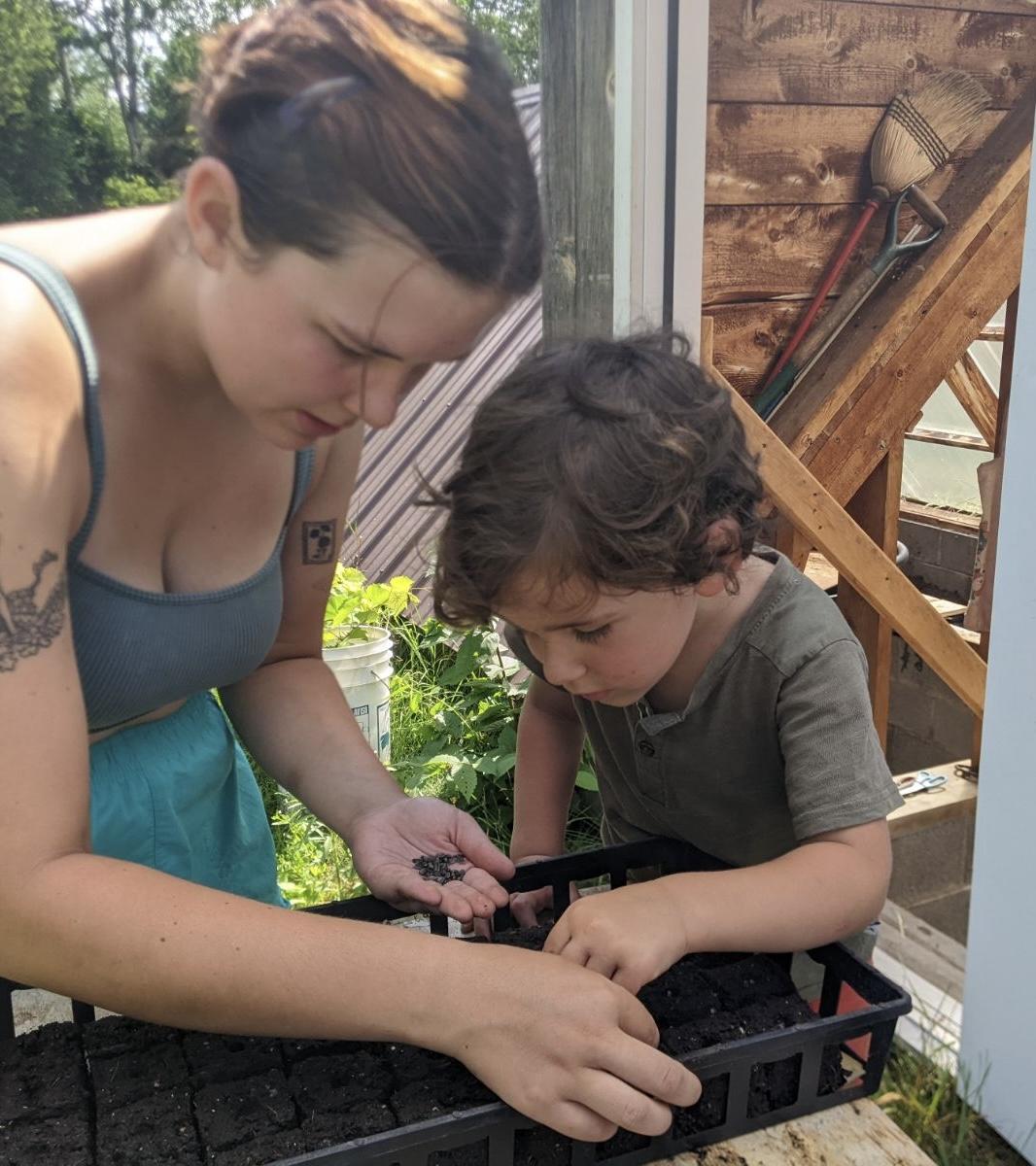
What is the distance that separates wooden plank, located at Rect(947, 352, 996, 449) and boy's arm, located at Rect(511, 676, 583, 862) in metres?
2.24

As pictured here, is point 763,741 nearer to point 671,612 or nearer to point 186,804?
point 671,612

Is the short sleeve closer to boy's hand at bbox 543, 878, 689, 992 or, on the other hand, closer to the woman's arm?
boy's hand at bbox 543, 878, 689, 992

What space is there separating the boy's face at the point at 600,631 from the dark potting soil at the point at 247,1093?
0.94 ft

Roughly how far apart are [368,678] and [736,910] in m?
1.35

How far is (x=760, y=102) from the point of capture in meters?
2.00

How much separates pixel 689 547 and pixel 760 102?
57.7 inches

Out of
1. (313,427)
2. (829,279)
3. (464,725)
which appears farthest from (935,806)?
(313,427)

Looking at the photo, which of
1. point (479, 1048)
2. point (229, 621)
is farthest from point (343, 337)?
point (479, 1048)

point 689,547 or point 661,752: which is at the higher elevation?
point 689,547

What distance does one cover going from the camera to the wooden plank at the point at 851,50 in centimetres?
196

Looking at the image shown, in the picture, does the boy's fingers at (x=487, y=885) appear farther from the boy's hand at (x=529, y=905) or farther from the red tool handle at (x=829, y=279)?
the red tool handle at (x=829, y=279)

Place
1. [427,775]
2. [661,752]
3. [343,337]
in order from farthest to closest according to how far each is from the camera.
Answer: [427,775], [661,752], [343,337]

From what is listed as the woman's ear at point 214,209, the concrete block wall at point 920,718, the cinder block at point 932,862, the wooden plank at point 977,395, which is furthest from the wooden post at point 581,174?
the concrete block wall at point 920,718

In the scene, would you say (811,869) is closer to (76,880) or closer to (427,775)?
(76,880)
